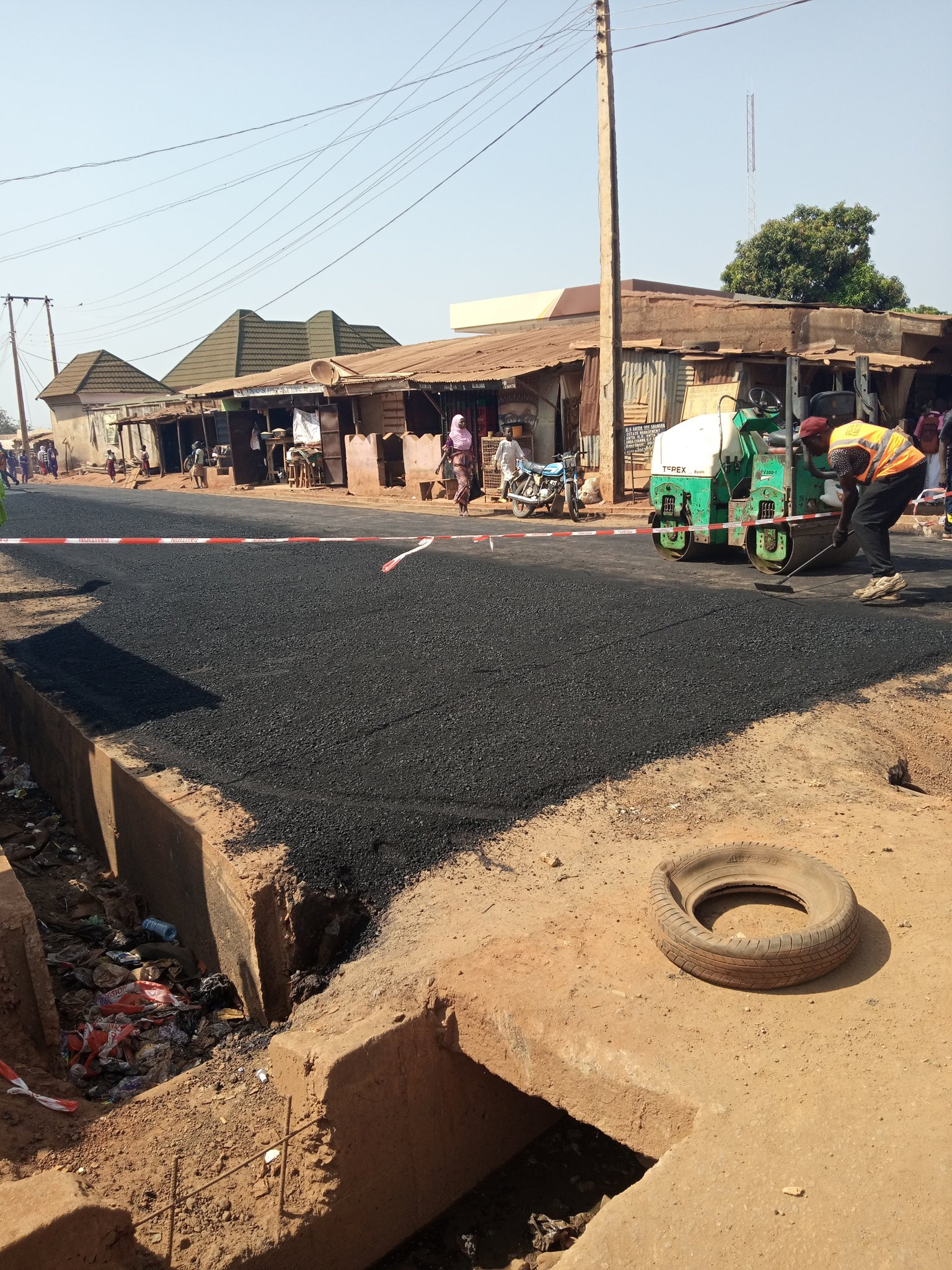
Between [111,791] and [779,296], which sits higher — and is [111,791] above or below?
below

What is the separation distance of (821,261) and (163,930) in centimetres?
2887

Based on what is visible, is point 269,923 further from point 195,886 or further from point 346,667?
point 346,667

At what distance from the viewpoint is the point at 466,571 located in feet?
34.0

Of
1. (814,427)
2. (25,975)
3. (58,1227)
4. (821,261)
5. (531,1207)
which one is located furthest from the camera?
(821,261)

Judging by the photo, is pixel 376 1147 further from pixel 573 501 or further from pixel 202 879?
pixel 573 501

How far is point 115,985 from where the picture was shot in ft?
15.7

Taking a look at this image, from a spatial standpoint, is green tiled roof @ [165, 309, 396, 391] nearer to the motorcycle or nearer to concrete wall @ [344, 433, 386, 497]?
concrete wall @ [344, 433, 386, 497]

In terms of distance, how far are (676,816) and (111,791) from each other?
3.44 m

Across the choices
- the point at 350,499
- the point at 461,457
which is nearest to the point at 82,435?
the point at 350,499

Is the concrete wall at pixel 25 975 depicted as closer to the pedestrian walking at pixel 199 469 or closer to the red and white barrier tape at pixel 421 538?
the red and white barrier tape at pixel 421 538

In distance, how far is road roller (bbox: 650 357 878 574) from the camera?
31.1ft

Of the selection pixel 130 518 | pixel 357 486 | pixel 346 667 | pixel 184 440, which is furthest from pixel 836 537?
pixel 184 440

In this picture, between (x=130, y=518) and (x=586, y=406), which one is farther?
(x=586, y=406)

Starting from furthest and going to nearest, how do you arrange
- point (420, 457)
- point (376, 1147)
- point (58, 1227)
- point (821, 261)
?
point (821, 261), point (420, 457), point (376, 1147), point (58, 1227)
